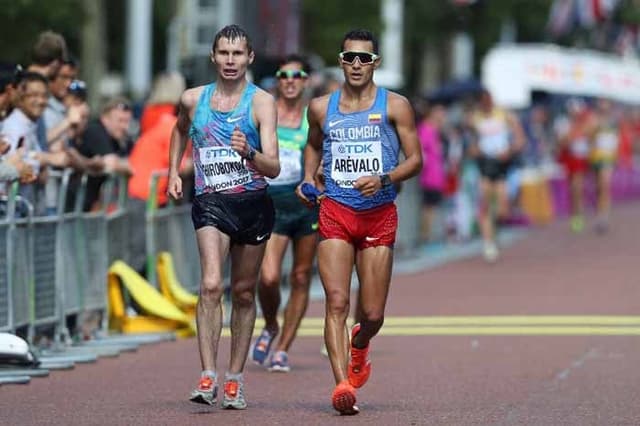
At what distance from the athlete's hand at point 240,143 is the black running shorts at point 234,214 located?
20.8 inches

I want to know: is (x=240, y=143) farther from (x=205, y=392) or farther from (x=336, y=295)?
(x=205, y=392)

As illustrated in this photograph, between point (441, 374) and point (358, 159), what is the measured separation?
89.2 inches

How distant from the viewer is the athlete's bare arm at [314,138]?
11.0 meters

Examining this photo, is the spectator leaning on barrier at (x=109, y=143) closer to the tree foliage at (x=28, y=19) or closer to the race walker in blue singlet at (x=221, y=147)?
the race walker in blue singlet at (x=221, y=147)

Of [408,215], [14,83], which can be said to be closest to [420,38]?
[408,215]

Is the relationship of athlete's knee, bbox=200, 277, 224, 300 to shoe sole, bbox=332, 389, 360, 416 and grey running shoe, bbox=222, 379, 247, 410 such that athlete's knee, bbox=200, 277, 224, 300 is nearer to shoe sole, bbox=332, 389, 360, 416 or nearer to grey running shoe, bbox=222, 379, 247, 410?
grey running shoe, bbox=222, 379, 247, 410

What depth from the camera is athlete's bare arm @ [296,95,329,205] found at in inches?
431

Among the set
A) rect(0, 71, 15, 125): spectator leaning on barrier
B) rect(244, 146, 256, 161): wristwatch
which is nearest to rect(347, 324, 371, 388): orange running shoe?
rect(244, 146, 256, 161): wristwatch

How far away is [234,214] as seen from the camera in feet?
35.0

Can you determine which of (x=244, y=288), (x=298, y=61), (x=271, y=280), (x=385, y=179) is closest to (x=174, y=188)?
(x=244, y=288)

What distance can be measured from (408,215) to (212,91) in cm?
1409

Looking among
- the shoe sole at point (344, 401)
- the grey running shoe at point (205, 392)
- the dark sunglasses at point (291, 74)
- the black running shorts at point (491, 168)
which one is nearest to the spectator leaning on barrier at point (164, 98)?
the dark sunglasses at point (291, 74)

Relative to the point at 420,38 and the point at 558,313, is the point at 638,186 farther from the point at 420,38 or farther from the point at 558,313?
the point at 558,313

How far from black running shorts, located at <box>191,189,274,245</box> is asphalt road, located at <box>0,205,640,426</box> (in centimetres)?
94
